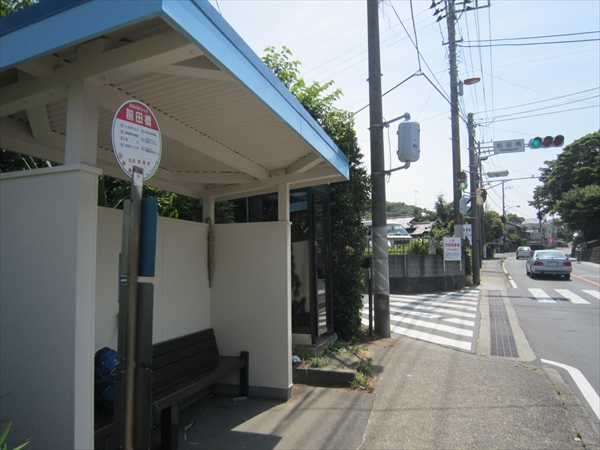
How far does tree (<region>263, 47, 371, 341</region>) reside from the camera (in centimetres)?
768

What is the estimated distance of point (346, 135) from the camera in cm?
789

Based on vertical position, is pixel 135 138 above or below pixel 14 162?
below

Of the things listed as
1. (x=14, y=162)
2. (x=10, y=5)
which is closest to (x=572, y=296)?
(x=14, y=162)

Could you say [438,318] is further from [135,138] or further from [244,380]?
[135,138]

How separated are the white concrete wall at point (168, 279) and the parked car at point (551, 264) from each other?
21.0 metres

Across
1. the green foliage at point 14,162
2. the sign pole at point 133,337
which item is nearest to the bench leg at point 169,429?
the sign pole at point 133,337

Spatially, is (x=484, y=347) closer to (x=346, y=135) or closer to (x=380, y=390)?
(x=380, y=390)

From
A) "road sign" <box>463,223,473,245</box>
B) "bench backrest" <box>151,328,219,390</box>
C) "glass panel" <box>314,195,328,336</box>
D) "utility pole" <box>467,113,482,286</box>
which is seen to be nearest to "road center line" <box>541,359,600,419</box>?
"glass panel" <box>314,195,328,336</box>

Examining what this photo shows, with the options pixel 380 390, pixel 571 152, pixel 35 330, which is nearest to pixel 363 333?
pixel 380 390

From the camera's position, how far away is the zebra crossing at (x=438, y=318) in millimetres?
9059

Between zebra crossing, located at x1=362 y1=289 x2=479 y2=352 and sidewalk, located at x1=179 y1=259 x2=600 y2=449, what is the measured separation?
2.39 metres

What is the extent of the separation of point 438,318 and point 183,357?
846 cm

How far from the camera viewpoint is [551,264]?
21.4 meters

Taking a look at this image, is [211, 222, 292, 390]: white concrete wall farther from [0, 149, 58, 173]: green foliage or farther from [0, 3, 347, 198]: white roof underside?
[0, 149, 58, 173]: green foliage
